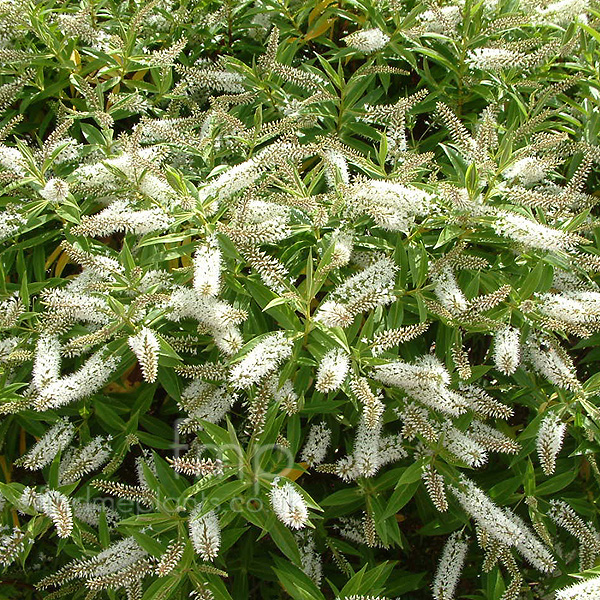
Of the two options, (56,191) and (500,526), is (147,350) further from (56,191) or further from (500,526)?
(500,526)

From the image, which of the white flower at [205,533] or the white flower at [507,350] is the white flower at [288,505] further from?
the white flower at [507,350]

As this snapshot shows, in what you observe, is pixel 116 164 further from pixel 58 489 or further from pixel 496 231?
pixel 496 231

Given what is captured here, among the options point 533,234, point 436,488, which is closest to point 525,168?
point 533,234

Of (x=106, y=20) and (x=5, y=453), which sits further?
(x=106, y=20)

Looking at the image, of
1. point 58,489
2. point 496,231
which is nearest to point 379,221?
point 496,231

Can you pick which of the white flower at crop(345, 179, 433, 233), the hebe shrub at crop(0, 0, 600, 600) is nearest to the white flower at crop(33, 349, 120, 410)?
the hebe shrub at crop(0, 0, 600, 600)

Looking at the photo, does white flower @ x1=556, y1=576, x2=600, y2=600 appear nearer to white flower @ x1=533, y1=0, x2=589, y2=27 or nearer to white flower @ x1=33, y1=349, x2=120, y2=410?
white flower @ x1=33, y1=349, x2=120, y2=410

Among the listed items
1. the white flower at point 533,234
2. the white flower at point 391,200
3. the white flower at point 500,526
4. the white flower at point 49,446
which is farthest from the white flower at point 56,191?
the white flower at point 500,526
